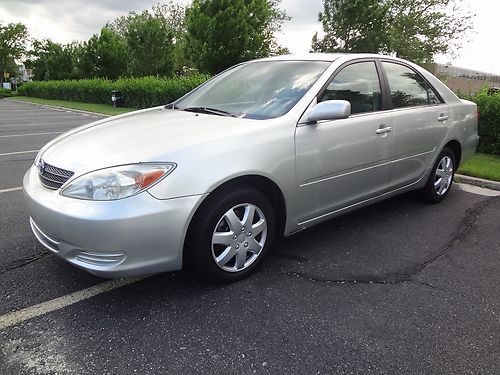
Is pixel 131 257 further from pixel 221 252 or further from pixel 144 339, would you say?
pixel 221 252

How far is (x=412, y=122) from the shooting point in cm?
398

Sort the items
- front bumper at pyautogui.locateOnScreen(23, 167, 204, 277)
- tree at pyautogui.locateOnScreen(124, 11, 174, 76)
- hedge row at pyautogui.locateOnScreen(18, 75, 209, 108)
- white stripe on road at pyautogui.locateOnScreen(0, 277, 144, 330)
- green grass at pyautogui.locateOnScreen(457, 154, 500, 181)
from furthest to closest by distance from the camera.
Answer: tree at pyautogui.locateOnScreen(124, 11, 174, 76)
hedge row at pyautogui.locateOnScreen(18, 75, 209, 108)
green grass at pyautogui.locateOnScreen(457, 154, 500, 181)
white stripe on road at pyautogui.locateOnScreen(0, 277, 144, 330)
front bumper at pyautogui.locateOnScreen(23, 167, 204, 277)

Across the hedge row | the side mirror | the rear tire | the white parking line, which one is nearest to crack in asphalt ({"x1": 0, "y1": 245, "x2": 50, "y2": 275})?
the side mirror

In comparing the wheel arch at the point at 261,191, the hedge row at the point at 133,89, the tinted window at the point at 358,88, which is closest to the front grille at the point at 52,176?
the wheel arch at the point at 261,191

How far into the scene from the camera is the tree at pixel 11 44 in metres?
55.9

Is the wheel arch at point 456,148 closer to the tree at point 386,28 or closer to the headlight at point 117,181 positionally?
the headlight at point 117,181

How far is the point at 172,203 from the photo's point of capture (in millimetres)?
2416

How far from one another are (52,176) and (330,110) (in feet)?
6.26

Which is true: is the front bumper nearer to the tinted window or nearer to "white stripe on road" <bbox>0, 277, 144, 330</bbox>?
"white stripe on road" <bbox>0, 277, 144, 330</bbox>

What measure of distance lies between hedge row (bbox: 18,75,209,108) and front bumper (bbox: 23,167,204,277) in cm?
1409

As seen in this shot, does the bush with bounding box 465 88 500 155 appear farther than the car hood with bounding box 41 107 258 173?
Yes

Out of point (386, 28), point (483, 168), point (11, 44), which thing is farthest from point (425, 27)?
point (11, 44)

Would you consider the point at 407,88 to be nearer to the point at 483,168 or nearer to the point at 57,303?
the point at 483,168

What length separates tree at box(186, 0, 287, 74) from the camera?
61.9 ft
